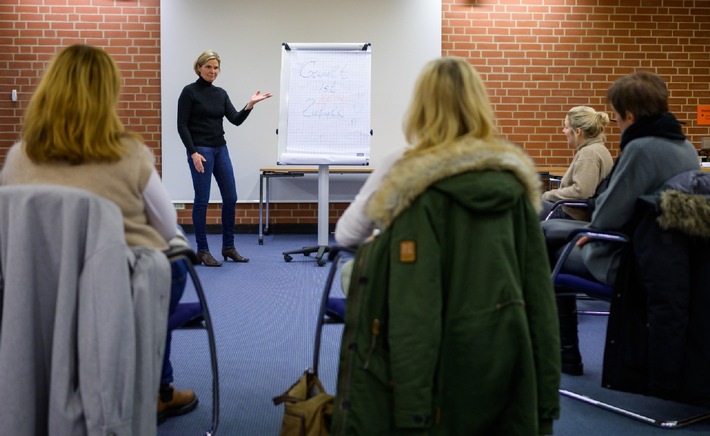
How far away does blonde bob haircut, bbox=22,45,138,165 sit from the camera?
1.76 meters

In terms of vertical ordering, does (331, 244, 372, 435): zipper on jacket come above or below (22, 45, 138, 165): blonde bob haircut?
below

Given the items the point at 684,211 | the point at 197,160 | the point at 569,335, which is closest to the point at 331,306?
the point at 684,211

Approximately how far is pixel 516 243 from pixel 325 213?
3.72 m

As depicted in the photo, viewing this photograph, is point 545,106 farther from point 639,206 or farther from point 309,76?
point 639,206

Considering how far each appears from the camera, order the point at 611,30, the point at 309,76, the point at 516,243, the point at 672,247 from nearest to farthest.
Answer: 1. the point at 516,243
2. the point at 672,247
3. the point at 309,76
4. the point at 611,30

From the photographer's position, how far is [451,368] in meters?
1.66

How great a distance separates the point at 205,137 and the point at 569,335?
3.22m

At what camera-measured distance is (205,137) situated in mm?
5258

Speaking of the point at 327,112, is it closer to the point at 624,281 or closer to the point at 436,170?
the point at 624,281

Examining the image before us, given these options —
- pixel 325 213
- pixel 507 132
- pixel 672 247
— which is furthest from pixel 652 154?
pixel 507 132

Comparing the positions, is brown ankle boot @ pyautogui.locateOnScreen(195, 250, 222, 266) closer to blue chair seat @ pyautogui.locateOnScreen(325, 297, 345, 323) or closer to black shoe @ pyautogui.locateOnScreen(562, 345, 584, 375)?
black shoe @ pyautogui.locateOnScreen(562, 345, 584, 375)

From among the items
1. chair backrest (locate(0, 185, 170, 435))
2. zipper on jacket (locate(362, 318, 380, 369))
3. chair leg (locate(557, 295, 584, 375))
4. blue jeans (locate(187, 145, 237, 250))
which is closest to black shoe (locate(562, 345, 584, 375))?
chair leg (locate(557, 295, 584, 375))

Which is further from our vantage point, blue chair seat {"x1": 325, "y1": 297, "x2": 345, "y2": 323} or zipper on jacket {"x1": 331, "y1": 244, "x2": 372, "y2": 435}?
blue chair seat {"x1": 325, "y1": 297, "x2": 345, "y2": 323}

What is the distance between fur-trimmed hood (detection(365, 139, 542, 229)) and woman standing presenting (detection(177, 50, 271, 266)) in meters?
3.68
